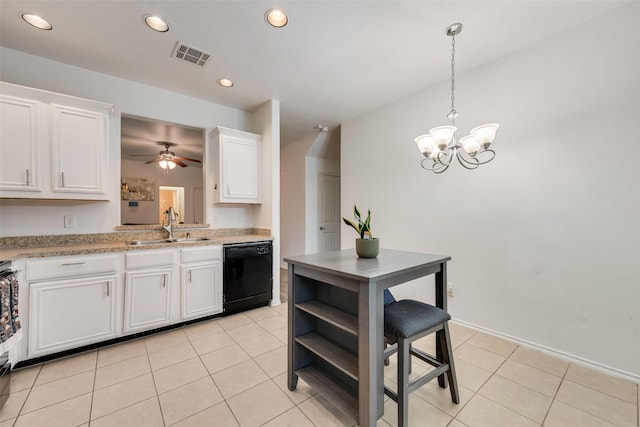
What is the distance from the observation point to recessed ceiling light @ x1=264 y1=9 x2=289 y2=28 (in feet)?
6.15

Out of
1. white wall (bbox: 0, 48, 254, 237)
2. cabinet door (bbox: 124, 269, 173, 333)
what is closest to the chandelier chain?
white wall (bbox: 0, 48, 254, 237)

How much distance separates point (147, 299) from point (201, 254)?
0.62 meters

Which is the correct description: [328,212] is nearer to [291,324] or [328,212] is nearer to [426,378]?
[291,324]

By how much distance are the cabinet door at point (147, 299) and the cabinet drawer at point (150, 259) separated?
60 mm

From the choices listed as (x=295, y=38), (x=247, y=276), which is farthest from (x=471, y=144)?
(x=247, y=276)

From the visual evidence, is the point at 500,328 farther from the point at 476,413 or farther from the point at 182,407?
the point at 182,407

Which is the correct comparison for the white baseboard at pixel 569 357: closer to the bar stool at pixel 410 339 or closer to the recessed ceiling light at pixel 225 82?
the bar stool at pixel 410 339

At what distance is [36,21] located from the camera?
1.97 m

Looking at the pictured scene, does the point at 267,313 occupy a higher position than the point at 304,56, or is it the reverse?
the point at 304,56

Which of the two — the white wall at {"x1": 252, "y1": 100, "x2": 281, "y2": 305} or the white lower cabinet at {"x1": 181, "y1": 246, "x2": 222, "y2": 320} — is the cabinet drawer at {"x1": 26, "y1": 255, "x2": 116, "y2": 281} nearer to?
the white lower cabinet at {"x1": 181, "y1": 246, "x2": 222, "y2": 320}

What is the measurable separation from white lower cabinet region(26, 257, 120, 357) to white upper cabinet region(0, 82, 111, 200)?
26.5 inches

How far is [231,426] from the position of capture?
1452mm

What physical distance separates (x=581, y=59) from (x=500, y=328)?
7.78 ft

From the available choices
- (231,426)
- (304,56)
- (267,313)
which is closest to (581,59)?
(304,56)
